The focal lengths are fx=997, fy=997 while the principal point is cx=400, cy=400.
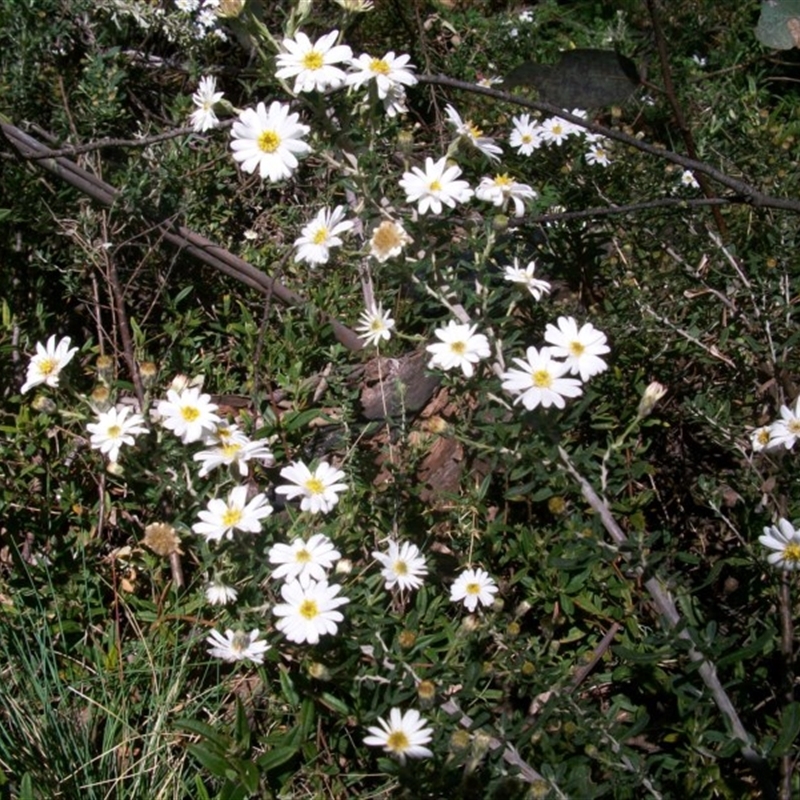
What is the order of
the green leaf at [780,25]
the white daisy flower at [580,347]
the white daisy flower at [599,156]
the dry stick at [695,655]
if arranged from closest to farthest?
the dry stick at [695,655]
the white daisy flower at [580,347]
the green leaf at [780,25]
the white daisy flower at [599,156]

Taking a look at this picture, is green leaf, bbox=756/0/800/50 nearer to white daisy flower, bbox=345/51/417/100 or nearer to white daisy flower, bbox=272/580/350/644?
white daisy flower, bbox=345/51/417/100

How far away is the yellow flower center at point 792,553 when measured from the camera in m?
2.21

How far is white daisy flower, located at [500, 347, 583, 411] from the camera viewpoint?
83.3 inches

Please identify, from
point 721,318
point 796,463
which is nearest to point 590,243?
point 721,318

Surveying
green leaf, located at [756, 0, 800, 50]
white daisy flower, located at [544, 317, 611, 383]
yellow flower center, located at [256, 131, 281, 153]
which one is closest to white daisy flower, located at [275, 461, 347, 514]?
white daisy flower, located at [544, 317, 611, 383]

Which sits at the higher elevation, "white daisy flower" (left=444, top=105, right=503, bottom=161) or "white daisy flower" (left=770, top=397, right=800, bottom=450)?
"white daisy flower" (left=444, top=105, right=503, bottom=161)

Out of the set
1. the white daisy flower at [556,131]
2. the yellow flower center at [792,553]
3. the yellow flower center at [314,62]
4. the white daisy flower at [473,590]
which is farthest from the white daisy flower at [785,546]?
the white daisy flower at [556,131]

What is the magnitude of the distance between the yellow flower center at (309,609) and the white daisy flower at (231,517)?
0.68 ft

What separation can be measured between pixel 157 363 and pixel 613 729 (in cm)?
201

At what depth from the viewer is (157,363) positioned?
3457 millimetres

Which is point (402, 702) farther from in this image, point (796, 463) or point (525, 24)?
point (525, 24)

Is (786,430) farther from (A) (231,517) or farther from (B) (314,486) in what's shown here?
(A) (231,517)

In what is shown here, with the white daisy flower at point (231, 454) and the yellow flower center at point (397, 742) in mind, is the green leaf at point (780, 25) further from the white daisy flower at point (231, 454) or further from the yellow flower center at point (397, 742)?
the yellow flower center at point (397, 742)

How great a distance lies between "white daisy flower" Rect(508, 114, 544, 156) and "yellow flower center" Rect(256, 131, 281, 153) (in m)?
1.24
